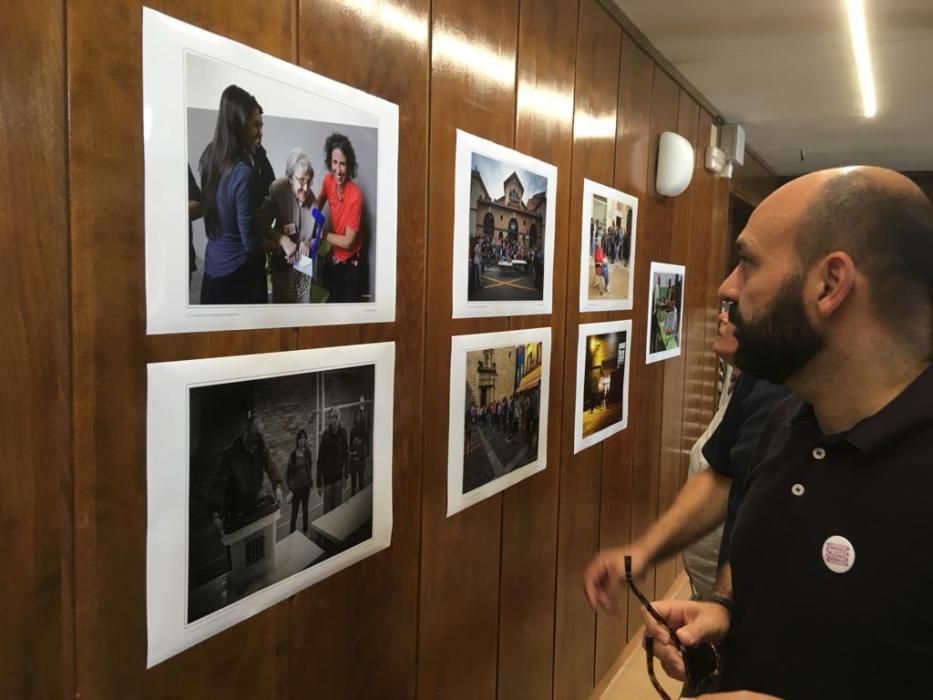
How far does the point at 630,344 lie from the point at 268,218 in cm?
188

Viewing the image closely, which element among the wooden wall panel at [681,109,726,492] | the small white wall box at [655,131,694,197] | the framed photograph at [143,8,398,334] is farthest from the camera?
the wooden wall panel at [681,109,726,492]

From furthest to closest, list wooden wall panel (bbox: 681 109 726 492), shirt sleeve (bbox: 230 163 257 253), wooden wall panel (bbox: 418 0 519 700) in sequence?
1. wooden wall panel (bbox: 681 109 726 492)
2. wooden wall panel (bbox: 418 0 519 700)
3. shirt sleeve (bbox: 230 163 257 253)

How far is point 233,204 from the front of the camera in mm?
1011

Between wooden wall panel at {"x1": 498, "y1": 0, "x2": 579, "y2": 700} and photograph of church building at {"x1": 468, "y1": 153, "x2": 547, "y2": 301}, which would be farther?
wooden wall panel at {"x1": 498, "y1": 0, "x2": 579, "y2": 700}

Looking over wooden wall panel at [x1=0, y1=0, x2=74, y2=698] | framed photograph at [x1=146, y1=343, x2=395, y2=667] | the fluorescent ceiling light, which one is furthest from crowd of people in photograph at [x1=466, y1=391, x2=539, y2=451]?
the fluorescent ceiling light

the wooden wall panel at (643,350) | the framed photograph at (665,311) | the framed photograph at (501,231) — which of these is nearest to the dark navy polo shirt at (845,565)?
the framed photograph at (501,231)

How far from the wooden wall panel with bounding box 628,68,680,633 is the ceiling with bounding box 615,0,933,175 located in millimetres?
196

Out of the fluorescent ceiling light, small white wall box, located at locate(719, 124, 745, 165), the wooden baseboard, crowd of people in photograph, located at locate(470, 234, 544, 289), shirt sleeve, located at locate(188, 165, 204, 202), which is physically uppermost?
the fluorescent ceiling light

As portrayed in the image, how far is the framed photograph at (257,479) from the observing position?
95 centimetres

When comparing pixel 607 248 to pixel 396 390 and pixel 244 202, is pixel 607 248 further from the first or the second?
pixel 244 202

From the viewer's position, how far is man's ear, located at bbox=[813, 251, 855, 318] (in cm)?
104

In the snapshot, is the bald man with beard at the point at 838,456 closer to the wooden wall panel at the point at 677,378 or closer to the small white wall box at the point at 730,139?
the wooden wall panel at the point at 677,378

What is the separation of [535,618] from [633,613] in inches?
46.2

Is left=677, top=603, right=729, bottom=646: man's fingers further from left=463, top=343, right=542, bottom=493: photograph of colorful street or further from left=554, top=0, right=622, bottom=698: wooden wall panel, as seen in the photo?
left=554, top=0, right=622, bottom=698: wooden wall panel
